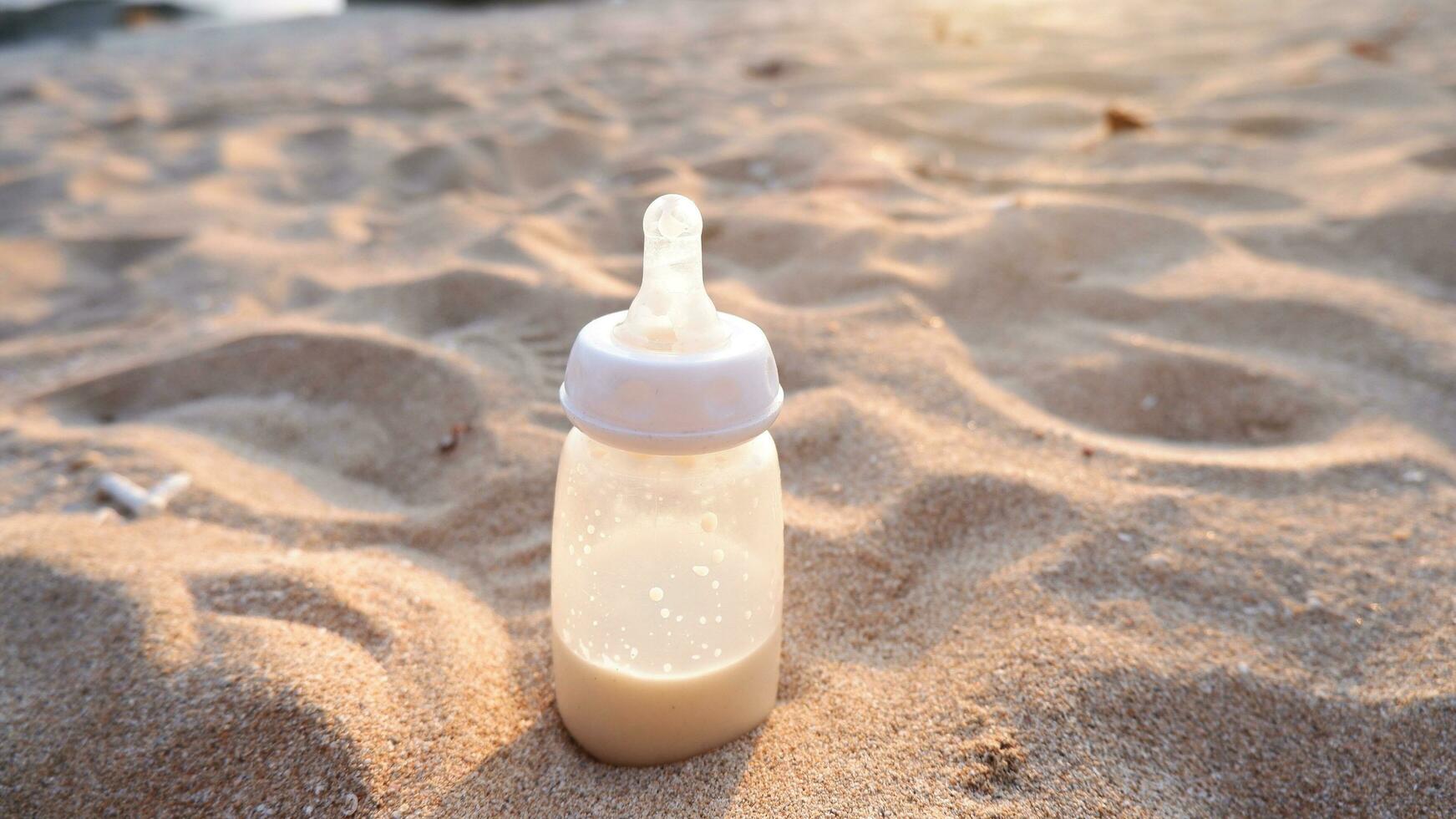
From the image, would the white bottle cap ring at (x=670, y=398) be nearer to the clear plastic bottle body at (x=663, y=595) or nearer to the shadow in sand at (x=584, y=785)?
the clear plastic bottle body at (x=663, y=595)

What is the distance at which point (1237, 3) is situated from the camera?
520cm

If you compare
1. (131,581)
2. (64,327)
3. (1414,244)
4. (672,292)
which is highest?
(672,292)

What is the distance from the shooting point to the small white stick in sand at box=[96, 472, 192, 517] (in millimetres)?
1379

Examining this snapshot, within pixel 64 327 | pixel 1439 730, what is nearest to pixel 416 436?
pixel 64 327

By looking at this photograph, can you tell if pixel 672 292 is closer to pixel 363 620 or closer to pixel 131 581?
pixel 363 620

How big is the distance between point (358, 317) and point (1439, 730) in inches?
78.0

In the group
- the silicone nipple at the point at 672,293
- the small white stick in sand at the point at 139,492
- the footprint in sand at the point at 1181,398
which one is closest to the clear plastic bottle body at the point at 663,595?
the silicone nipple at the point at 672,293

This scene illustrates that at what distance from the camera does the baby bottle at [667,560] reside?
87 cm

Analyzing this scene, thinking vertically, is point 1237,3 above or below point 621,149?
above

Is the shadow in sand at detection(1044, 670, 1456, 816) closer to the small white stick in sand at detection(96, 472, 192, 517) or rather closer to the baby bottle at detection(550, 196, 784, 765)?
the baby bottle at detection(550, 196, 784, 765)

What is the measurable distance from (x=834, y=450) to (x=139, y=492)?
3.60ft

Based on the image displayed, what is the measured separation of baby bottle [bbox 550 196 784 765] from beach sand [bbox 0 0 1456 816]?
0.21ft

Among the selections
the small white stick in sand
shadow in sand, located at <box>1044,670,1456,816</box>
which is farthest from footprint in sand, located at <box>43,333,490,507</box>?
shadow in sand, located at <box>1044,670,1456,816</box>

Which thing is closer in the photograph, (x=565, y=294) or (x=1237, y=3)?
(x=565, y=294)
